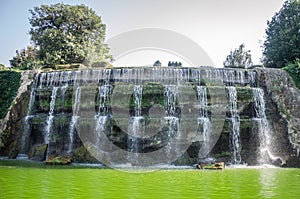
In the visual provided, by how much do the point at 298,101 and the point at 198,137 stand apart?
6.43 m

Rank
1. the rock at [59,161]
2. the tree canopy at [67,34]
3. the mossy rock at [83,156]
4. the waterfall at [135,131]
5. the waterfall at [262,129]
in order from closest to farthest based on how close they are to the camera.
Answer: the rock at [59,161], the mossy rock at [83,156], the waterfall at [262,129], the waterfall at [135,131], the tree canopy at [67,34]

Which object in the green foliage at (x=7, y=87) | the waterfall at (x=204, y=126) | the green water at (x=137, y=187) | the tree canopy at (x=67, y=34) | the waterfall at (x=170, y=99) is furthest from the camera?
the tree canopy at (x=67, y=34)

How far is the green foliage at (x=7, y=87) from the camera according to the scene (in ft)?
63.7


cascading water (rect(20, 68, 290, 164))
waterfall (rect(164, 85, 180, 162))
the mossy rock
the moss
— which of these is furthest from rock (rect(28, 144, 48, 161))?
the moss

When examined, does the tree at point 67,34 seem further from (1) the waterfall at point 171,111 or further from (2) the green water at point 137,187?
(2) the green water at point 137,187

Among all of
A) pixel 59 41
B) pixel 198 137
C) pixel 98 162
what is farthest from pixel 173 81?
pixel 59 41

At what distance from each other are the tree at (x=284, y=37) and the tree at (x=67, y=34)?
60.5 ft

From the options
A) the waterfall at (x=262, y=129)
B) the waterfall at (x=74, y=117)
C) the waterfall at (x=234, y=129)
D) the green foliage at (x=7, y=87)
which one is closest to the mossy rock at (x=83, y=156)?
the waterfall at (x=74, y=117)

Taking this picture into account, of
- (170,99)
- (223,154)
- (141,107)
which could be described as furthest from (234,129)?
(141,107)

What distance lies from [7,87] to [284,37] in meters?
22.5

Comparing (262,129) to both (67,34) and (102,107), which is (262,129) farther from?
(67,34)

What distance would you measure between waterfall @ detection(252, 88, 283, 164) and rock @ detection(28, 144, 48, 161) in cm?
1078

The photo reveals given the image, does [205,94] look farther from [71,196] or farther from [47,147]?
[71,196]

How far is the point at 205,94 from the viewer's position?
15.9m
